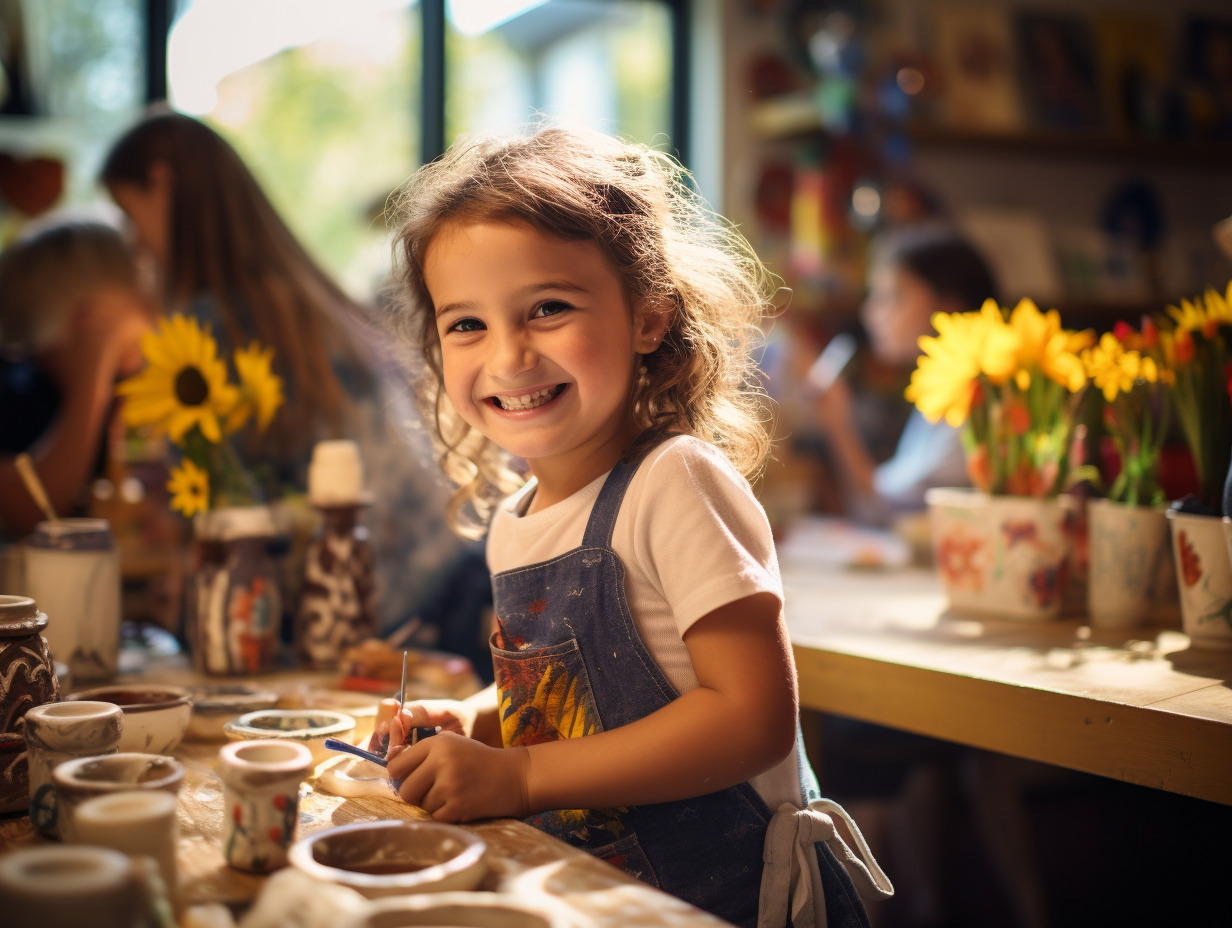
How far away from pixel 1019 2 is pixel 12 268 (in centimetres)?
329

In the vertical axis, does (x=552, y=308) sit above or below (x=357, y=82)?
below

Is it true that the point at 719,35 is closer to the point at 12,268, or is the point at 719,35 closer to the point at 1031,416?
the point at 12,268

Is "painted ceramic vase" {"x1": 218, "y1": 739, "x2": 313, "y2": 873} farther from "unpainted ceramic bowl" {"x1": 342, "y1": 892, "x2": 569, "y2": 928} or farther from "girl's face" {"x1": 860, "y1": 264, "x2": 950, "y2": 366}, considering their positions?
"girl's face" {"x1": 860, "y1": 264, "x2": 950, "y2": 366}

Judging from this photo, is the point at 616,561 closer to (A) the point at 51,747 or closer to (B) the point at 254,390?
(A) the point at 51,747

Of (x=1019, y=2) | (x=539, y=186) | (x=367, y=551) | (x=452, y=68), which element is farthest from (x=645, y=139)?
(x=539, y=186)

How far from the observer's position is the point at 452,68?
3.48 metres

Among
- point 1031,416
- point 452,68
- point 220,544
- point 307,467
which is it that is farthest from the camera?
point 452,68

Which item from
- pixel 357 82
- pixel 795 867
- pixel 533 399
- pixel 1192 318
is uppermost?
pixel 357 82

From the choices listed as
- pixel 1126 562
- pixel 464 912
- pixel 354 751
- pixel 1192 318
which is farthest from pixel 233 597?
pixel 1192 318

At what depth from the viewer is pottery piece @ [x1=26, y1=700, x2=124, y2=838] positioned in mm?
773

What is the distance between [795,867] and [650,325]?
519mm

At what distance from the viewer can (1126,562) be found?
141cm

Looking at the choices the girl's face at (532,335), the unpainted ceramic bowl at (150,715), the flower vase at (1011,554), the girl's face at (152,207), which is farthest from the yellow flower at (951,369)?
the girl's face at (152,207)

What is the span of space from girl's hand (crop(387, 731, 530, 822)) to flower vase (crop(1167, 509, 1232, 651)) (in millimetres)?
847
